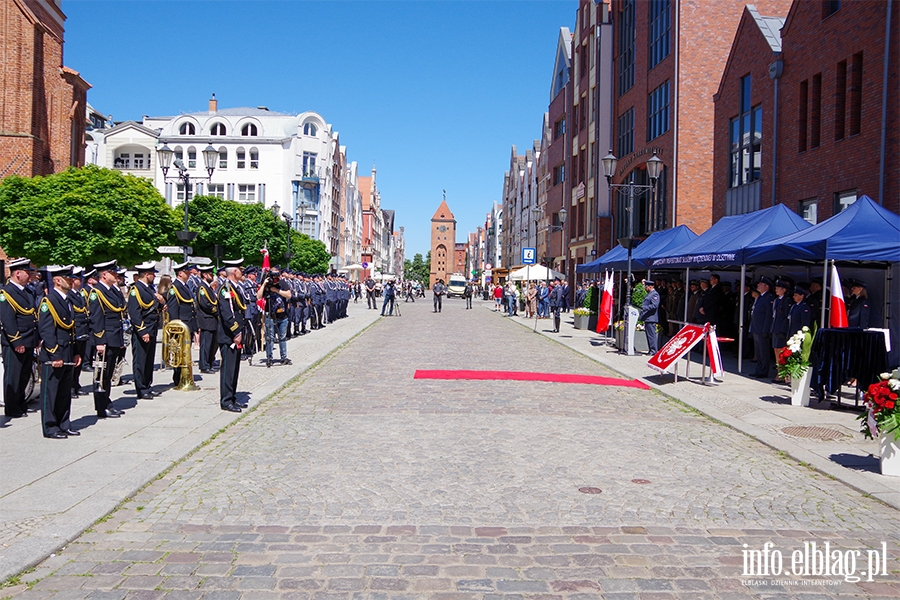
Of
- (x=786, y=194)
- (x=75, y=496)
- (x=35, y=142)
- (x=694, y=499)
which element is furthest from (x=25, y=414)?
(x=35, y=142)

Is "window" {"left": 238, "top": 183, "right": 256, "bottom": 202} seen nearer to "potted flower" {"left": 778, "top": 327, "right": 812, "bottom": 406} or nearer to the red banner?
the red banner

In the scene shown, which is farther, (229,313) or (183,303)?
(183,303)

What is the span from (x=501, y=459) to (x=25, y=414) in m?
6.14

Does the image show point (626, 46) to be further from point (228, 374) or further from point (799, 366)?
point (228, 374)

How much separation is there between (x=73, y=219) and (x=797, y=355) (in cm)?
2412

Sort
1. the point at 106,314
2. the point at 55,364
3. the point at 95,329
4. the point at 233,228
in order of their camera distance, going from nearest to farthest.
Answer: the point at 55,364, the point at 95,329, the point at 106,314, the point at 233,228

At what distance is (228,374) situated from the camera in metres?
10.5

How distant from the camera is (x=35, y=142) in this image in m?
34.3

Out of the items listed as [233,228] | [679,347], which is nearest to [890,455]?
[679,347]

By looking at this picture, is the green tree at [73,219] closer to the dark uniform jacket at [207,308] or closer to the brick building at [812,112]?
the dark uniform jacket at [207,308]

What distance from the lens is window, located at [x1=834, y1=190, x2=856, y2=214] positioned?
1841 cm

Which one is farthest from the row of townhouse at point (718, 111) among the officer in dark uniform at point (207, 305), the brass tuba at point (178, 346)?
the brass tuba at point (178, 346)

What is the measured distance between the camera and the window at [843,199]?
18.4m

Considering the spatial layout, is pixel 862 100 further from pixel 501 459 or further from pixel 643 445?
pixel 501 459
